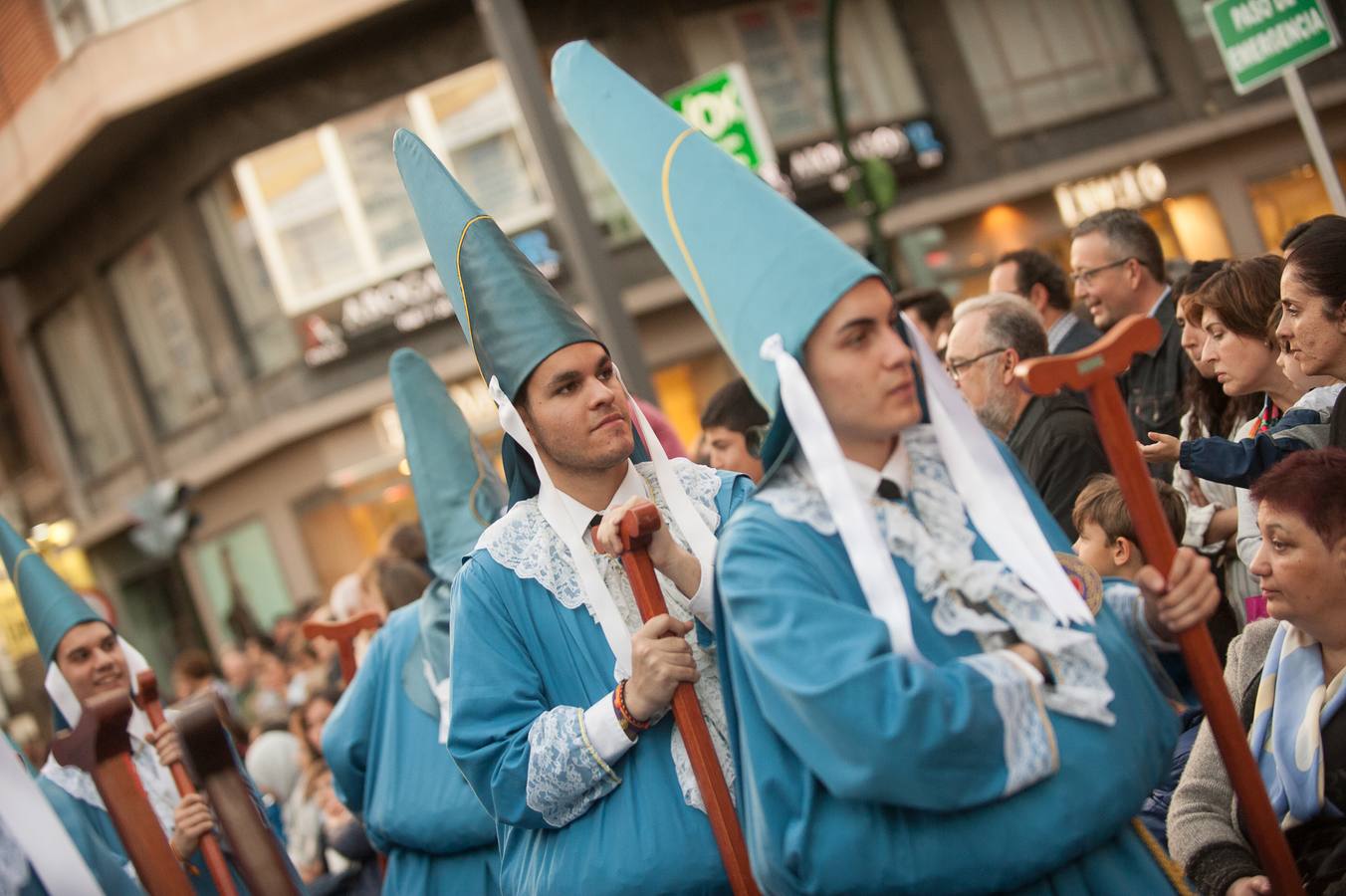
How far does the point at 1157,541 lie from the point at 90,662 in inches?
136

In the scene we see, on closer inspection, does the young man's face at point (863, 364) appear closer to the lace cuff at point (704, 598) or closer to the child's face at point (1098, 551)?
the lace cuff at point (704, 598)

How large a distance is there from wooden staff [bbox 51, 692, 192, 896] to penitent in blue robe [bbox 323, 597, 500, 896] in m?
1.56

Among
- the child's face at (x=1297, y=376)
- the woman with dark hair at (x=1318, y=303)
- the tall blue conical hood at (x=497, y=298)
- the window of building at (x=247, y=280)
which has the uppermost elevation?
the window of building at (x=247, y=280)

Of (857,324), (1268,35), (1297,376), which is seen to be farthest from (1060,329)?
(857,324)

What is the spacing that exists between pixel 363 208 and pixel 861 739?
1597 centimetres

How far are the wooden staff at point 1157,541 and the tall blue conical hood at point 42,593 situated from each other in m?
3.30

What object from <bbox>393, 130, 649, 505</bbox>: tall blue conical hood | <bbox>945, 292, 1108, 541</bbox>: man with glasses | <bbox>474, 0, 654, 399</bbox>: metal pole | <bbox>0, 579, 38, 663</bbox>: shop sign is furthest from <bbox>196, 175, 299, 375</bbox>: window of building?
<bbox>393, 130, 649, 505</bbox>: tall blue conical hood

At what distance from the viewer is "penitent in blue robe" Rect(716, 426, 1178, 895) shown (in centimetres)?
235

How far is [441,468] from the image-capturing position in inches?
203

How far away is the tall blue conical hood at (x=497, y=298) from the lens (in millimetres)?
3357

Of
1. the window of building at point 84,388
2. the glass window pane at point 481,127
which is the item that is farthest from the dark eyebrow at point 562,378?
the window of building at point 84,388

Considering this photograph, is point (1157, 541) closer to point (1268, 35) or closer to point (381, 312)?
point (1268, 35)

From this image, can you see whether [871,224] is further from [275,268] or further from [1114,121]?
[1114,121]

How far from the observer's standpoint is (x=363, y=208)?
17.4 m
